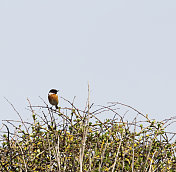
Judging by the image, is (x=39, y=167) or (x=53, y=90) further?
(x=53, y=90)

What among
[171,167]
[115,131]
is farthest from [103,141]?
[171,167]

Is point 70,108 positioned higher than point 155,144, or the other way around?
point 70,108

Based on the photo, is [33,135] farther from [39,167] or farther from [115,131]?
[115,131]

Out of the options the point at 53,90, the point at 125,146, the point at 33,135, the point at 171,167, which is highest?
the point at 53,90

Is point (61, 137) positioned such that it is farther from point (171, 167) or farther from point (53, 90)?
point (53, 90)

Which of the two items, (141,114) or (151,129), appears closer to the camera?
(141,114)

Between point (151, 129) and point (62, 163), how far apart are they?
1.44 metres

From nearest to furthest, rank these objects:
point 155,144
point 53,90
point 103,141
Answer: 1. point 103,141
2. point 155,144
3. point 53,90

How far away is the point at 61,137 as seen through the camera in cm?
489

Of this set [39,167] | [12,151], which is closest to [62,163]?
[39,167]

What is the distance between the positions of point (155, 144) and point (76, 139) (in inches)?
43.0

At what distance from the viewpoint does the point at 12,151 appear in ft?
15.5

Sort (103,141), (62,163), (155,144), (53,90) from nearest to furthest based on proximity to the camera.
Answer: (62,163) → (103,141) → (155,144) → (53,90)

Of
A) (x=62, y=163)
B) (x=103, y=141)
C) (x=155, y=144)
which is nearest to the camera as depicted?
(x=62, y=163)
